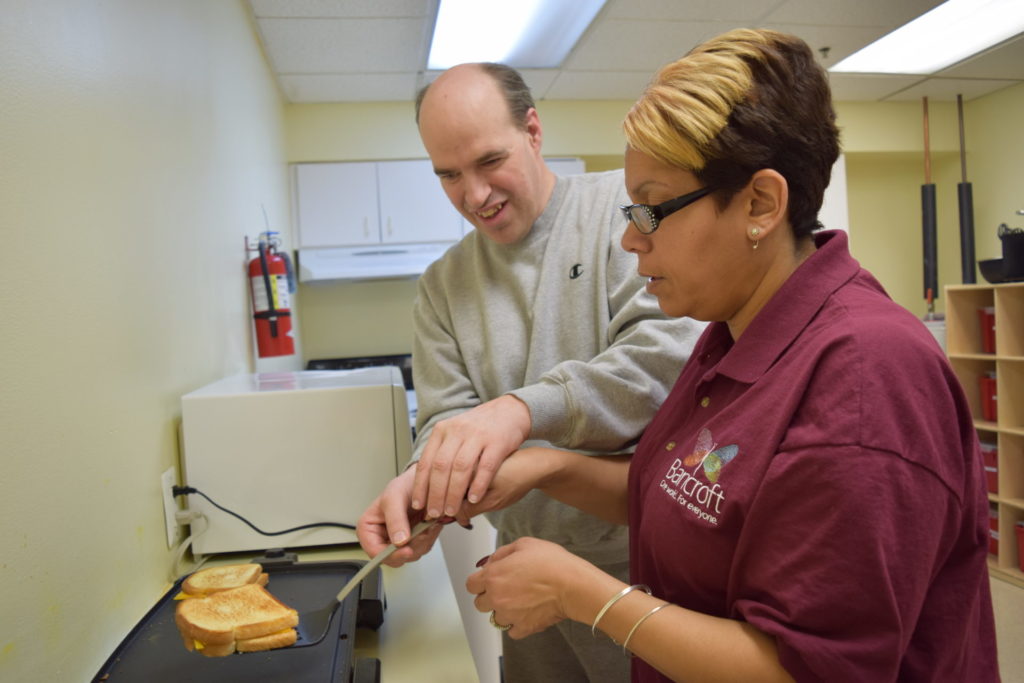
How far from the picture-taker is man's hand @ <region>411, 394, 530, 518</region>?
905 mm

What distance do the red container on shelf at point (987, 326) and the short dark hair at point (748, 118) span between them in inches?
131

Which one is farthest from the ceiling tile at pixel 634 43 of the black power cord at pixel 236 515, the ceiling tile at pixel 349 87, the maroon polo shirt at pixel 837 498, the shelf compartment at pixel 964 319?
the maroon polo shirt at pixel 837 498

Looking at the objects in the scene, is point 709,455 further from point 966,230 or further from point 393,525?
point 966,230

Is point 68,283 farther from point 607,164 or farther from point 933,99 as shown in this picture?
point 933,99

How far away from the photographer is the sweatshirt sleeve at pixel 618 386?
101 cm

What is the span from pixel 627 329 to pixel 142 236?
0.92 meters

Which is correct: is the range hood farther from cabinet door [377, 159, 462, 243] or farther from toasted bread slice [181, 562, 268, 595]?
toasted bread slice [181, 562, 268, 595]

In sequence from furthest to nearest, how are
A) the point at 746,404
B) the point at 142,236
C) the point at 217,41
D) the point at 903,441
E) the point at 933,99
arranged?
the point at 933,99
the point at 217,41
the point at 142,236
the point at 746,404
the point at 903,441

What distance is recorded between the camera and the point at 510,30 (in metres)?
3.04

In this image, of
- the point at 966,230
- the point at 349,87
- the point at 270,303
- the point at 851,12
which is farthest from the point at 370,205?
the point at 966,230

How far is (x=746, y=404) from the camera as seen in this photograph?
2.38 ft

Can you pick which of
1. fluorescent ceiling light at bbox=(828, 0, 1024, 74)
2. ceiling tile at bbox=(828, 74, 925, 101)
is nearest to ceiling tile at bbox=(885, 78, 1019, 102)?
Result: ceiling tile at bbox=(828, 74, 925, 101)

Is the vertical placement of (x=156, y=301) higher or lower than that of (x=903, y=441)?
higher

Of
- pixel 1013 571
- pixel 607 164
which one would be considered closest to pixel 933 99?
pixel 607 164
